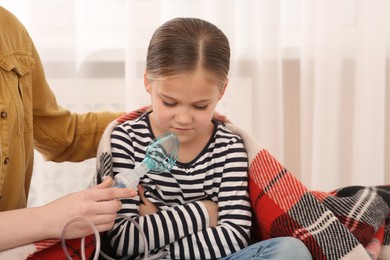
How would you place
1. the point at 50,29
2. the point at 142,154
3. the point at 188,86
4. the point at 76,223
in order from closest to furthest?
the point at 76,223, the point at 188,86, the point at 142,154, the point at 50,29

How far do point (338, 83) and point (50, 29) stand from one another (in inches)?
38.0

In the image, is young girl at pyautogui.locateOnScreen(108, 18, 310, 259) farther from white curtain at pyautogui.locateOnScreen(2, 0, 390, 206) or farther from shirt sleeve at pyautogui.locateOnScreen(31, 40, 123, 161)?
white curtain at pyautogui.locateOnScreen(2, 0, 390, 206)

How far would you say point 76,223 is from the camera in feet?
3.18

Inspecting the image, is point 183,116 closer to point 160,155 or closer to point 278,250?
point 160,155

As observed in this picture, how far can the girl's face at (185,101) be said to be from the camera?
3.56 ft

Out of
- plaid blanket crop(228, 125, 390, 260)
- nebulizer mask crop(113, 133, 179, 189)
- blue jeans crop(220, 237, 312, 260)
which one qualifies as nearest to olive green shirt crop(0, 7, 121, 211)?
nebulizer mask crop(113, 133, 179, 189)

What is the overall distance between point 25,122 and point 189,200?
39 centimetres

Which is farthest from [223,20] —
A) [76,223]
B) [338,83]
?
[76,223]

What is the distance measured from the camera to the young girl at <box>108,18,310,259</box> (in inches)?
43.1

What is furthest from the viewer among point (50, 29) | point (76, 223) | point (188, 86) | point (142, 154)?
point (50, 29)

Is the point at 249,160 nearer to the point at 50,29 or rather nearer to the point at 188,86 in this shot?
the point at 188,86

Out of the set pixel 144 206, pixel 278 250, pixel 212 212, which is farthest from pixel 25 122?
pixel 278 250

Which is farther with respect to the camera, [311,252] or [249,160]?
[249,160]

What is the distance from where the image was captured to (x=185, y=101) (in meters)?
1.10
